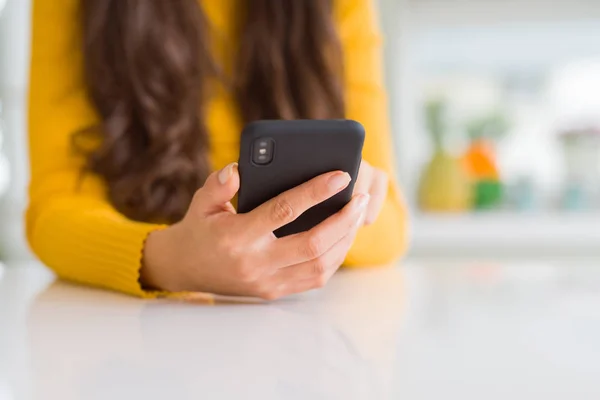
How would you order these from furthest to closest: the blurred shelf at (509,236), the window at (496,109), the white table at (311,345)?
the window at (496,109) < the blurred shelf at (509,236) < the white table at (311,345)

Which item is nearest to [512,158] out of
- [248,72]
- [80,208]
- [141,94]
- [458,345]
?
[248,72]

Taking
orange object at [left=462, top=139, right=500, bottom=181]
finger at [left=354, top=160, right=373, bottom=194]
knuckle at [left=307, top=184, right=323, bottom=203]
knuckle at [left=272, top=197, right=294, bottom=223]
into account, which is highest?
knuckle at [left=307, top=184, right=323, bottom=203]

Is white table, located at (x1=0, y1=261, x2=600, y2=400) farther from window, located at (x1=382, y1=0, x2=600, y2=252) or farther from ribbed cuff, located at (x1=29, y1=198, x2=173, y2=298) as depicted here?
window, located at (x1=382, y1=0, x2=600, y2=252)

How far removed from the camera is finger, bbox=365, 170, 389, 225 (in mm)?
737

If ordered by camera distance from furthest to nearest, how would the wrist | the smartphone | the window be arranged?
the window → the wrist → the smartphone

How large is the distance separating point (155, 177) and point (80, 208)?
150 millimetres

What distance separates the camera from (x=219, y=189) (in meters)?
0.58

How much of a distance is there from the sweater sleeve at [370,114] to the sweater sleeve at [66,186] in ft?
1.03

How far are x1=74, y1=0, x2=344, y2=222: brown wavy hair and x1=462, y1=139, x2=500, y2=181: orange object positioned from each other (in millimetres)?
1398

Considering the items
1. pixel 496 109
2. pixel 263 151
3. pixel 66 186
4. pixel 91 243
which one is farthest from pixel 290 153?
pixel 496 109

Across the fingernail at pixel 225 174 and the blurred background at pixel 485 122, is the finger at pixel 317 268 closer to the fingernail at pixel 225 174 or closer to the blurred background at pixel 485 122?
the fingernail at pixel 225 174

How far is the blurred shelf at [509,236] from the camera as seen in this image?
2.10m

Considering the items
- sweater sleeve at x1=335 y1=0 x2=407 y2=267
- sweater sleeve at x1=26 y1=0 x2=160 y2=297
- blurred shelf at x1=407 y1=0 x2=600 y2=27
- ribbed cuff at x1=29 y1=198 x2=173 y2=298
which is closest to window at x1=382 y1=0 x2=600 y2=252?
blurred shelf at x1=407 y1=0 x2=600 y2=27

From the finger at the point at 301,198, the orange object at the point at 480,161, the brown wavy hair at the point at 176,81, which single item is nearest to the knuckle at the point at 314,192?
the finger at the point at 301,198
